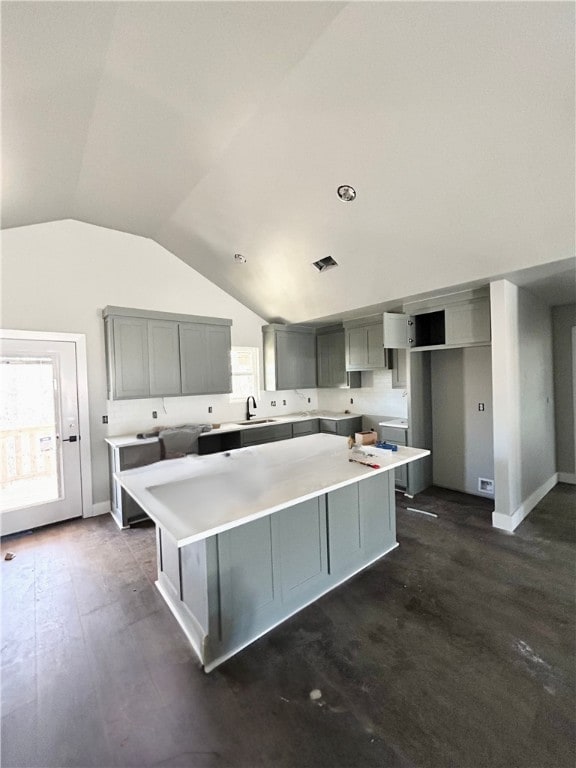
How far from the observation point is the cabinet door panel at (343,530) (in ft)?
7.45

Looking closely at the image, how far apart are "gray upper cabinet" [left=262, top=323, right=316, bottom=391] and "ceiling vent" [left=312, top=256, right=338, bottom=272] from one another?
1557 mm

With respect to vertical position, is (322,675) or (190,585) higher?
(190,585)

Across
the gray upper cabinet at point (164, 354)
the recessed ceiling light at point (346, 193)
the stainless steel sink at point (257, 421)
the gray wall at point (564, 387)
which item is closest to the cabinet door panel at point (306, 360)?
the stainless steel sink at point (257, 421)

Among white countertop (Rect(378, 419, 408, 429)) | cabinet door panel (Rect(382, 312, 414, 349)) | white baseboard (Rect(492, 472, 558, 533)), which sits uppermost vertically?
cabinet door panel (Rect(382, 312, 414, 349))

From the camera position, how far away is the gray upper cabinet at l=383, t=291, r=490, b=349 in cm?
337

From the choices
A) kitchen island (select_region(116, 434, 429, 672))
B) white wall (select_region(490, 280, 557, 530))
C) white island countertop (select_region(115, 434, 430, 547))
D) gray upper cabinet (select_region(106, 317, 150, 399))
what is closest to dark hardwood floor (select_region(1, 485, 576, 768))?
kitchen island (select_region(116, 434, 429, 672))

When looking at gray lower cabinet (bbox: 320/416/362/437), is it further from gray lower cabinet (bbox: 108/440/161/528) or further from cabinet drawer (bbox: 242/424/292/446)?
gray lower cabinet (bbox: 108/440/161/528)

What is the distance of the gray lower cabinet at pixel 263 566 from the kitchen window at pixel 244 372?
302 cm

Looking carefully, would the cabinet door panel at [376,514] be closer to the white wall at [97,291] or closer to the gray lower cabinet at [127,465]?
the gray lower cabinet at [127,465]

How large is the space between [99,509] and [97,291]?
8.34 ft

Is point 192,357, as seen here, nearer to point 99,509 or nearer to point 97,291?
point 97,291

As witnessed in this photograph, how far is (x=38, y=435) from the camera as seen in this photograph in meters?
3.44

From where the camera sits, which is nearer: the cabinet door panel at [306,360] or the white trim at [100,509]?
the white trim at [100,509]

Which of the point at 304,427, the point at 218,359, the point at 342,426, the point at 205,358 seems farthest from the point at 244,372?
the point at 342,426
